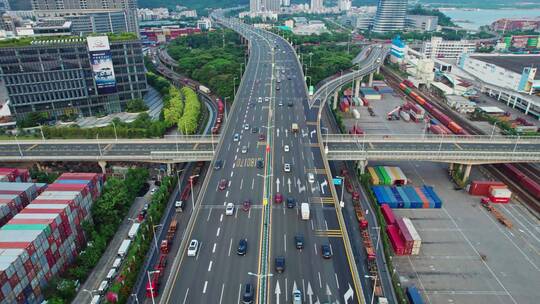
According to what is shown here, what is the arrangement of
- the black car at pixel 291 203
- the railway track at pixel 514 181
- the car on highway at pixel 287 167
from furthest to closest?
1. the railway track at pixel 514 181
2. the car on highway at pixel 287 167
3. the black car at pixel 291 203

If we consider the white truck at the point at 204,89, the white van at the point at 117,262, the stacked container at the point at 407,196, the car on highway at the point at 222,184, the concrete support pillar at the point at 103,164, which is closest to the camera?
the white van at the point at 117,262

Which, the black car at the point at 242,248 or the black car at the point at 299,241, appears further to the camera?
the black car at the point at 299,241

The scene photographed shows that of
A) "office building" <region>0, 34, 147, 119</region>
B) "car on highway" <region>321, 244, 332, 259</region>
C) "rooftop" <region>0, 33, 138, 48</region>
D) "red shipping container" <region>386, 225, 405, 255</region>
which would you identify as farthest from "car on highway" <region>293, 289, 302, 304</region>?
"rooftop" <region>0, 33, 138, 48</region>

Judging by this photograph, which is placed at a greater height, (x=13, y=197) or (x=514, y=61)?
(x=514, y=61)

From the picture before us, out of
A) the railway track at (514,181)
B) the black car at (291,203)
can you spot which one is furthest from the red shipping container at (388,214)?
the railway track at (514,181)

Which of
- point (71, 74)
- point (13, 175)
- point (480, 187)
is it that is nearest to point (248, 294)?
point (13, 175)

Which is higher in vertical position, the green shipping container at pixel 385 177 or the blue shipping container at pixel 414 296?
the green shipping container at pixel 385 177

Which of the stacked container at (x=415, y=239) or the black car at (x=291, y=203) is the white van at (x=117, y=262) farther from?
the stacked container at (x=415, y=239)

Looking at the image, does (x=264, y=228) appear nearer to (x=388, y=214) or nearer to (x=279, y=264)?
(x=279, y=264)
